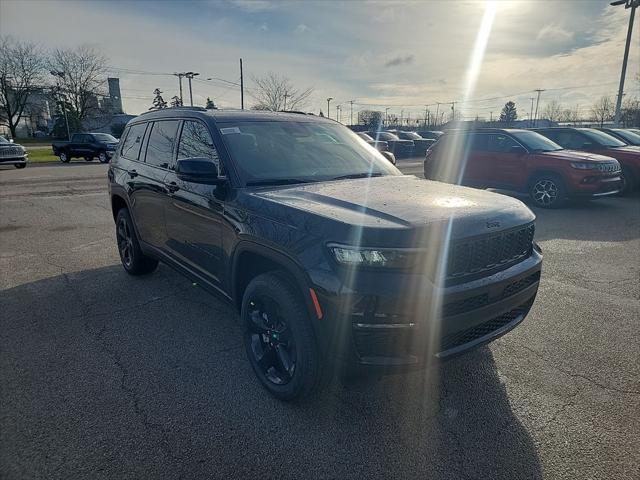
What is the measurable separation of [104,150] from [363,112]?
79.5 m

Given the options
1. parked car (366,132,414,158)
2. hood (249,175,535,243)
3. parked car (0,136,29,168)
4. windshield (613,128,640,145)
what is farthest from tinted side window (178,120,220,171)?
parked car (366,132,414,158)

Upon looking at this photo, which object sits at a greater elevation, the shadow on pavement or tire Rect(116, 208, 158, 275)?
tire Rect(116, 208, 158, 275)

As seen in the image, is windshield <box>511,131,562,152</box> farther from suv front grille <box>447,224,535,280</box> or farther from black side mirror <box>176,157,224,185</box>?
black side mirror <box>176,157,224,185</box>

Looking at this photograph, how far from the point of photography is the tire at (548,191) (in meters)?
9.25

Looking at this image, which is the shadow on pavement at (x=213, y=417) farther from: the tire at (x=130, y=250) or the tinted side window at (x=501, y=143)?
the tinted side window at (x=501, y=143)

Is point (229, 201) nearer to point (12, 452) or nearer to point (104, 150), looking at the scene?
point (12, 452)

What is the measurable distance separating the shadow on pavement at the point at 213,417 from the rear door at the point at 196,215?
690 mm

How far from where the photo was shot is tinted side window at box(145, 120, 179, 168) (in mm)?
3965

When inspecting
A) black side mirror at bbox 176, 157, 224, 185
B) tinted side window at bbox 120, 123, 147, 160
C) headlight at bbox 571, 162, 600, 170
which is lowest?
headlight at bbox 571, 162, 600, 170

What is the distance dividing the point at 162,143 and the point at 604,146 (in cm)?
1141

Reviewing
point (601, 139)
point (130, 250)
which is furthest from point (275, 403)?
point (601, 139)

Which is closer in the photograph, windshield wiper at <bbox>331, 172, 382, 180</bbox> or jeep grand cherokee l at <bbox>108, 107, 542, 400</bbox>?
jeep grand cherokee l at <bbox>108, 107, 542, 400</bbox>

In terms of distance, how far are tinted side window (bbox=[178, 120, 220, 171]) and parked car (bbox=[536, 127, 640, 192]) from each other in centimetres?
1103

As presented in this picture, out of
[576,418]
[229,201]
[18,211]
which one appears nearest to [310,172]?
[229,201]
